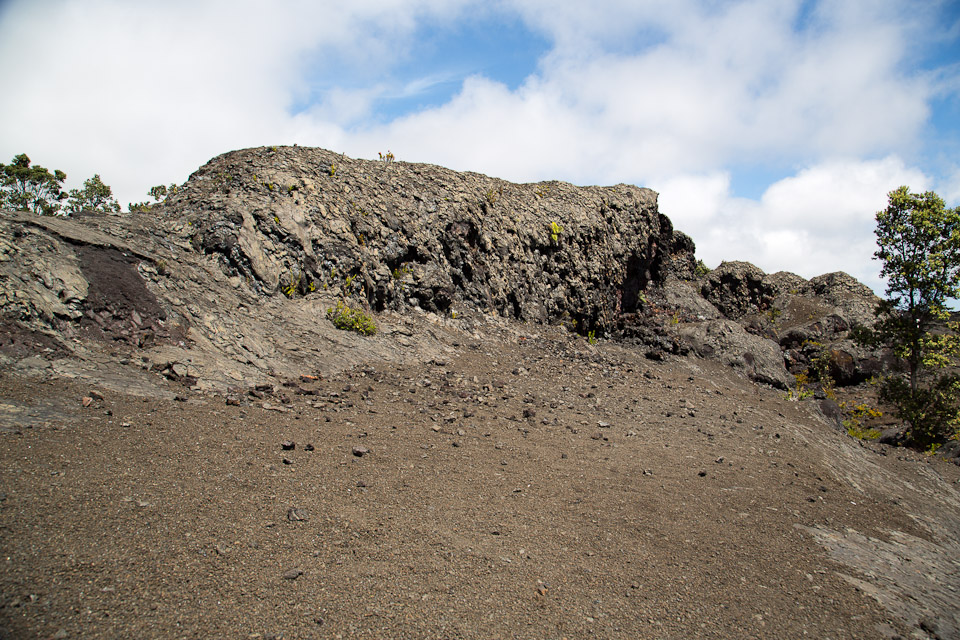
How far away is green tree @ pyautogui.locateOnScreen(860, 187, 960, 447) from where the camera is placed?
50.6 ft

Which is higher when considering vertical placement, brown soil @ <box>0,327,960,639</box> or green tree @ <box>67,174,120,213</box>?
green tree @ <box>67,174,120,213</box>

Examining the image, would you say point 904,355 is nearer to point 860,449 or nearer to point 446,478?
point 860,449

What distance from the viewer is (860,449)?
14266mm

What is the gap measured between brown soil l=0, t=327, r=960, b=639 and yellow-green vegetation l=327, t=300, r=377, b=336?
8.75ft

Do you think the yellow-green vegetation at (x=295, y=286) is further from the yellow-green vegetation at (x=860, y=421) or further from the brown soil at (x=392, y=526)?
the yellow-green vegetation at (x=860, y=421)

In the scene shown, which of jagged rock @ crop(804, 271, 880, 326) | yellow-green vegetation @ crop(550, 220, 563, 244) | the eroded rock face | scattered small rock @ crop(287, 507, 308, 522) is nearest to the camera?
scattered small rock @ crop(287, 507, 308, 522)

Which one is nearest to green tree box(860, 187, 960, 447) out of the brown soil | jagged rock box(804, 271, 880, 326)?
A: the brown soil

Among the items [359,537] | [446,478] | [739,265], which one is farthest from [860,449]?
[739,265]

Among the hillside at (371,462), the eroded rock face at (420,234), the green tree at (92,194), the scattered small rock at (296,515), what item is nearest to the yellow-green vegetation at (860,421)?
the hillside at (371,462)

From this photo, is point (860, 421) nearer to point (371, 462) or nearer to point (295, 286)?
point (371, 462)

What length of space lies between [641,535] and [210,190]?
13325 mm

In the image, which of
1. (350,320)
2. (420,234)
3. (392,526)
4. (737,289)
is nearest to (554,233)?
(420,234)

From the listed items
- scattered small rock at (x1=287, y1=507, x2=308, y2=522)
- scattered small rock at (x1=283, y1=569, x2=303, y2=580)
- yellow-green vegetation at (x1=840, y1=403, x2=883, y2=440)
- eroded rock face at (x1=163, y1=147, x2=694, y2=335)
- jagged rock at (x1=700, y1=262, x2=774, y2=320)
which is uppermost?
jagged rock at (x1=700, y1=262, x2=774, y2=320)

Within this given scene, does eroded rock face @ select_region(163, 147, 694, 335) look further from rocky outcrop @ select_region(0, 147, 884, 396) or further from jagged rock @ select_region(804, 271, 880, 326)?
jagged rock @ select_region(804, 271, 880, 326)
